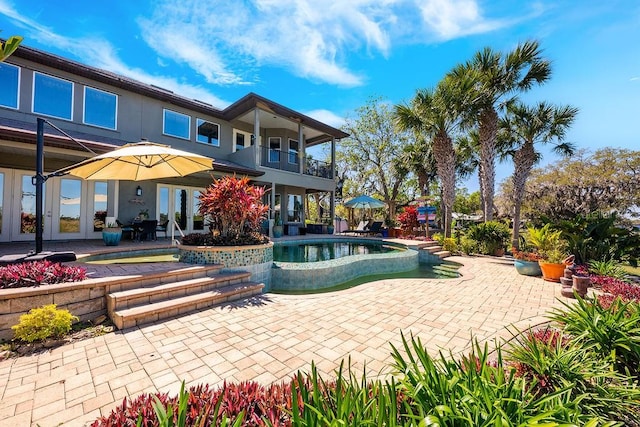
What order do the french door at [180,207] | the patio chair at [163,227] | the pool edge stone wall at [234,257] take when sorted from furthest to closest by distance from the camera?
the french door at [180,207], the patio chair at [163,227], the pool edge stone wall at [234,257]

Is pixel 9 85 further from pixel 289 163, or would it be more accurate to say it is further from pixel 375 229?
pixel 375 229

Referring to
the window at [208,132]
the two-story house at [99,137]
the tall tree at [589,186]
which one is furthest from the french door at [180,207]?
the tall tree at [589,186]

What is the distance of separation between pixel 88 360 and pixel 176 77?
1602 cm

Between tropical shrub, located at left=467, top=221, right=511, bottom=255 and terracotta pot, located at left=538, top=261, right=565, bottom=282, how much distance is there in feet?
14.6

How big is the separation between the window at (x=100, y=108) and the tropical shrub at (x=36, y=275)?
9.46 m

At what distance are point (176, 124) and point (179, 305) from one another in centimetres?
1197

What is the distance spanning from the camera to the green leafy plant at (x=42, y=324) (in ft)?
11.1

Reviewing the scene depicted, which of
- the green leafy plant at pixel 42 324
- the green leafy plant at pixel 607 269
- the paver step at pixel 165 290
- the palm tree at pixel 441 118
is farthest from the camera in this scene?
the palm tree at pixel 441 118

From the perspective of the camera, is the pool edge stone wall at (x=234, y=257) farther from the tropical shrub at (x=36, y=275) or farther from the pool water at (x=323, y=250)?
the pool water at (x=323, y=250)

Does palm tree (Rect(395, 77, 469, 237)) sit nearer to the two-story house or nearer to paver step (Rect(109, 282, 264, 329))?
the two-story house

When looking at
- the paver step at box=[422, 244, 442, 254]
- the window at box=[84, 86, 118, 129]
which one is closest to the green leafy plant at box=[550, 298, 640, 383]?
the paver step at box=[422, 244, 442, 254]

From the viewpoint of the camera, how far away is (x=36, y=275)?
413 cm

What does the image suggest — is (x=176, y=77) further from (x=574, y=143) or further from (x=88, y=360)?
(x=574, y=143)

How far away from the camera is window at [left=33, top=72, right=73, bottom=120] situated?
977 centimetres
